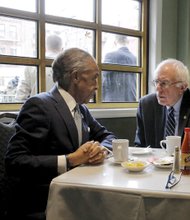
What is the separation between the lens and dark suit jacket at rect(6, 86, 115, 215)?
4.51 ft

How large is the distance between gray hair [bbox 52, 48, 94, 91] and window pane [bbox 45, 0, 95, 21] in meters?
1.29

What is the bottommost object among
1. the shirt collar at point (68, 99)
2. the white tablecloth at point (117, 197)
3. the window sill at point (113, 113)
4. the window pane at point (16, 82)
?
the white tablecloth at point (117, 197)

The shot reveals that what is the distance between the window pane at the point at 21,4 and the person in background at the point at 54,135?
1.14m

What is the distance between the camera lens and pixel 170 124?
2127mm

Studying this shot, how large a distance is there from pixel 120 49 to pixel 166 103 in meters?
1.39

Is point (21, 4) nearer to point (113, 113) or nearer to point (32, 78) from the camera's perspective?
point (32, 78)

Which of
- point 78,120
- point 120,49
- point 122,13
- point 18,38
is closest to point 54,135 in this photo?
point 78,120

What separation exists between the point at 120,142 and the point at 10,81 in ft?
4.79

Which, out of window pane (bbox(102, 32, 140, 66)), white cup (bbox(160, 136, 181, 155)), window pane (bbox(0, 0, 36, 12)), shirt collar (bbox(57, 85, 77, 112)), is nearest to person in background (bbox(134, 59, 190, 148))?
white cup (bbox(160, 136, 181, 155))

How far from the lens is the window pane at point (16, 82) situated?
2.54m

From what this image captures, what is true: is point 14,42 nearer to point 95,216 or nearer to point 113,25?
point 113,25

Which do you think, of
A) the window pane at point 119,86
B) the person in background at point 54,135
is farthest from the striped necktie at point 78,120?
the window pane at point 119,86

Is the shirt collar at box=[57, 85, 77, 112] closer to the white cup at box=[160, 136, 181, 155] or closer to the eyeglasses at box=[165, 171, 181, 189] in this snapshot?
the white cup at box=[160, 136, 181, 155]

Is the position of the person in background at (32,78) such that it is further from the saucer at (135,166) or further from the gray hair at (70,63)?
the saucer at (135,166)
